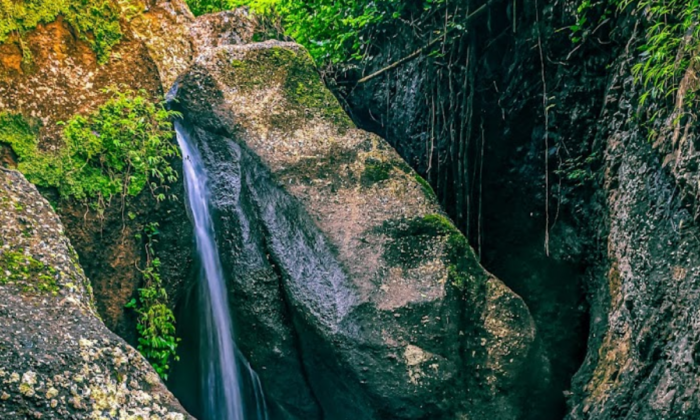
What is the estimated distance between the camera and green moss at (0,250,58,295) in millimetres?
2729

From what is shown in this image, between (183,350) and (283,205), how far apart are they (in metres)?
1.61

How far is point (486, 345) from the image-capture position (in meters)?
4.72

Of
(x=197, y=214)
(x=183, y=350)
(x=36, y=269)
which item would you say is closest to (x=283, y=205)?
(x=197, y=214)

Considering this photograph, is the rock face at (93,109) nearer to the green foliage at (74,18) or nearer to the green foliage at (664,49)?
the green foliage at (74,18)

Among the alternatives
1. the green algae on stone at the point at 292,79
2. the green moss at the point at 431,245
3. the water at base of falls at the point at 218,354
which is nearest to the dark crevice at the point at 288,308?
the water at base of falls at the point at 218,354

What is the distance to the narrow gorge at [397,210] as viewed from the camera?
4.14m

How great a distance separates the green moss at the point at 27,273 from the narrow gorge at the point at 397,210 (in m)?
0.54

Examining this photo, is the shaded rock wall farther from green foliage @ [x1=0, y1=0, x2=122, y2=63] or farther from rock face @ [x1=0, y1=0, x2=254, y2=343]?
green foliage @ [x1=0, y1=0, x2=122, y2=63]

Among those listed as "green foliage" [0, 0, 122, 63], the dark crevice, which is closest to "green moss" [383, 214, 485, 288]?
the dark crevice

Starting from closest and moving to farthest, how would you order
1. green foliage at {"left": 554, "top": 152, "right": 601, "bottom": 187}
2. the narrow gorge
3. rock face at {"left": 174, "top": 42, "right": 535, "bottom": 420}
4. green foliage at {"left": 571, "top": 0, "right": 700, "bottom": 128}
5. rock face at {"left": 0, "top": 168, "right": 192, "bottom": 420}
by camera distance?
1. rock face at {"left": 0, "top": 168, "right": 192, "bottom": 420}
2. green foliage at {"left": 571, "top": 0, "right": 700, "bottom": 128}
3. the narrow gorge
4. rock face at {"left": 174, "top": 42, "right": 535, "bottom": 420}
5. green foliage at {"left": 554, "top": 152, "right": 601, "bottom": 187}

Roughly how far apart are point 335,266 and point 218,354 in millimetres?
1590

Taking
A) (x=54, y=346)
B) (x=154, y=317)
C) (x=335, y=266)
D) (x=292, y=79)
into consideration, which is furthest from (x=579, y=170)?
(x=54, y=346)

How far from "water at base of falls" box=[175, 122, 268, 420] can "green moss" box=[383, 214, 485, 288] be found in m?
1.67

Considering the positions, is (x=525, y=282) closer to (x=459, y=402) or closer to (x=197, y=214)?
(x=459, y=402)
